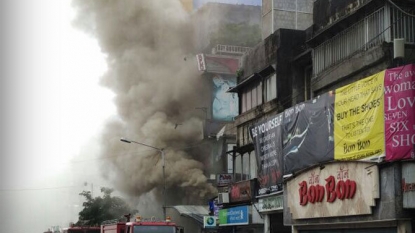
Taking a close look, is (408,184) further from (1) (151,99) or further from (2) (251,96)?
(1) (151,99)

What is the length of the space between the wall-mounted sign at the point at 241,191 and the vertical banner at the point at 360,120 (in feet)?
29.3

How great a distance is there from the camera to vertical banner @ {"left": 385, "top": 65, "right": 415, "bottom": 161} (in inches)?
538

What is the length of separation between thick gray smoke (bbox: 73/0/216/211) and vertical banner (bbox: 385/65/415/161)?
3330 cm

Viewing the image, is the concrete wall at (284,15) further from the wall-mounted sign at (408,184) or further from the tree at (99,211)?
the tree at (99,211)

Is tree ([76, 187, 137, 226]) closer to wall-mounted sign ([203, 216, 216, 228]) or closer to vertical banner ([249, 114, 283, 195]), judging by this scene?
wall-mounted sign ([203, 216, 216, 228])

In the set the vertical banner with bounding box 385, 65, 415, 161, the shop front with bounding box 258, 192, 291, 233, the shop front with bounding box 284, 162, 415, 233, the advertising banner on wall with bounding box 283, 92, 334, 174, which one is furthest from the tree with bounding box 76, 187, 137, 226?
the vertical banner with bounding box 385, 65, 415, 161

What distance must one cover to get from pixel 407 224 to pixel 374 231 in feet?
5.05

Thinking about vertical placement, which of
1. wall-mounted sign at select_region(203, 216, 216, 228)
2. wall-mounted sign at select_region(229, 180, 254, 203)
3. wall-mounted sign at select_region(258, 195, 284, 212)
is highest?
wall-mounted sign at select_region(229, 180, 254, 203)

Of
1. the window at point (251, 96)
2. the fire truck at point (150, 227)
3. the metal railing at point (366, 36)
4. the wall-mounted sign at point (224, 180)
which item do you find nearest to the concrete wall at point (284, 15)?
the window at point (251, 96)

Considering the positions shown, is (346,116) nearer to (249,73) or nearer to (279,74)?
(279,74)

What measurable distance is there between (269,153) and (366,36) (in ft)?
20.4

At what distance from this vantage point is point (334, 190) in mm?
16719

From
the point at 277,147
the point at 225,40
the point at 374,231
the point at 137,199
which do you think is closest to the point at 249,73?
the point at 277,147

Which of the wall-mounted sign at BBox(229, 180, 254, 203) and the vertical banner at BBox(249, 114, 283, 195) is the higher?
the vertical banner at BBox(249, 114, 283, 195)
